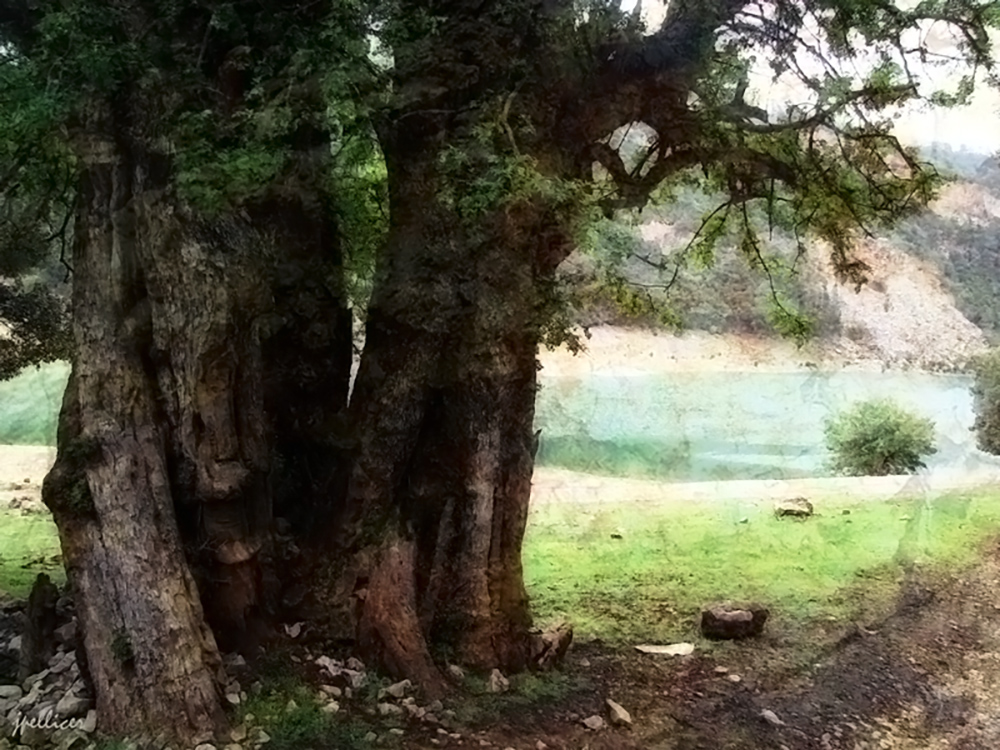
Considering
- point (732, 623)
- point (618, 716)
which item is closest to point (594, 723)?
point (618, 716)

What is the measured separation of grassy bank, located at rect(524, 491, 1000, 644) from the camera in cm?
528

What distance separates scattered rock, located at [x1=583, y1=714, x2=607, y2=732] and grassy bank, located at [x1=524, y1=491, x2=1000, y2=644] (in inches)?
38.2

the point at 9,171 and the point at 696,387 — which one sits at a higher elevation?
the point at 9,171

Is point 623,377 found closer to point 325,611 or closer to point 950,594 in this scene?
point 325,611

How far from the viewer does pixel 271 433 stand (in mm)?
4180

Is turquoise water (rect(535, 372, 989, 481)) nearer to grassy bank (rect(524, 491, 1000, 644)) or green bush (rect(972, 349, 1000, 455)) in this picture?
green bush (rect(972, 349, 1000, 455))

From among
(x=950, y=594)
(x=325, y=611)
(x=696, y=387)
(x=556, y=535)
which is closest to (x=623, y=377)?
(x=696, y=387)

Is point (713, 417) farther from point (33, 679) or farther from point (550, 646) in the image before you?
point (33, 679)

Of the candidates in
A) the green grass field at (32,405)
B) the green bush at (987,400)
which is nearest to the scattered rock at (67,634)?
the green grass field at (32,405)

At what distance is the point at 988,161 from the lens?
14.6 feet

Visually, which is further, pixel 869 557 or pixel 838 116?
pixel 869 557

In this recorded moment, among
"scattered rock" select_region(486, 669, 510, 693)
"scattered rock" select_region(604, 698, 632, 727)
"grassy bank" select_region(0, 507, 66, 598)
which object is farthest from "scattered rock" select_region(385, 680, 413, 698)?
"grassy bank" select_region(0, 507, 66, 598)

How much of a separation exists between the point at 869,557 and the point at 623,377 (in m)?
1.90

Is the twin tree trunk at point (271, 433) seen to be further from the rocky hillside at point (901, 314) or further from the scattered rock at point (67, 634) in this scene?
the rocky hillside at point (901, 314)
